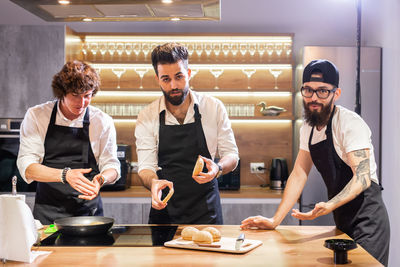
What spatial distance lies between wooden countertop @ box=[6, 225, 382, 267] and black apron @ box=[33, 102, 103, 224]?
2.90 ft

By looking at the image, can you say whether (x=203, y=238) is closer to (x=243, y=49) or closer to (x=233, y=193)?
(x=233, y=193)

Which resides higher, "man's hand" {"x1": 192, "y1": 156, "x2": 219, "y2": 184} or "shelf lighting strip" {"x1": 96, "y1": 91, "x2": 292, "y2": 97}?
"shelf lighting strip" {"x1": 96, "y1": 91, "x2": 292, "y2": 97}

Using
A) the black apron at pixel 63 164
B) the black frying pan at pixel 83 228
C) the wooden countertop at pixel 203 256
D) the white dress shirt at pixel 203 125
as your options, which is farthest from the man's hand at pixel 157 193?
the black apron at pixel 63 164

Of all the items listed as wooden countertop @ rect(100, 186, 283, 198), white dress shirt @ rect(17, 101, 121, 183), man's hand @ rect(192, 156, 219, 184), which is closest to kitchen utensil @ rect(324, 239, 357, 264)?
man's hand @ rect(192, 156, 219, 184)

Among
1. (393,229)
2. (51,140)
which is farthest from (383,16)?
(51,140)

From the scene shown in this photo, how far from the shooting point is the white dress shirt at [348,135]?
2.29 meters

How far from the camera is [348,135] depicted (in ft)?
7.62

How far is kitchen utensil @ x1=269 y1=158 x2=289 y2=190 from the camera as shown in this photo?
4.79 meters

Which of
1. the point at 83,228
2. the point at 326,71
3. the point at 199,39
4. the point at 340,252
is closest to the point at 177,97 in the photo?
the point at 326,71

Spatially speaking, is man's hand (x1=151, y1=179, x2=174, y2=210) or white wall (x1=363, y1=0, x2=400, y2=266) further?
white wall (x1=363, y1=0, x2=400, y2=266)

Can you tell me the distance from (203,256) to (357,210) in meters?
0.92

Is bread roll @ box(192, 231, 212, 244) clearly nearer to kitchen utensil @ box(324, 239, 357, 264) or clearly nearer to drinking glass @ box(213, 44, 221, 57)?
kitchen utensil @ box(324, 239, 357, 264)

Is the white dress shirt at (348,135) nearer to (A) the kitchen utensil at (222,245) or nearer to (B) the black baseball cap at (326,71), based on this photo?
(B) the black baseball cap at (326,71)

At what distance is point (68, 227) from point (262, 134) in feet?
10.9
